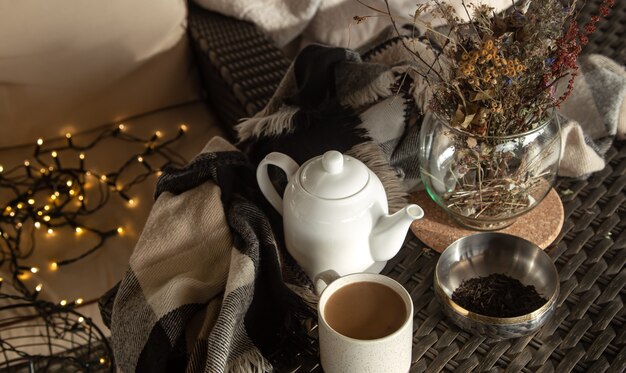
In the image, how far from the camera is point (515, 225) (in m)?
0.80

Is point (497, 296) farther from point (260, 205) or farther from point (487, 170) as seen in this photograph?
point (260, 205)

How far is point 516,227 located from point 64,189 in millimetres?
656

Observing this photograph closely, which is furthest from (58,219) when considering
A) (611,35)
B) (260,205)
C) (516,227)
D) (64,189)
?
(611,35)

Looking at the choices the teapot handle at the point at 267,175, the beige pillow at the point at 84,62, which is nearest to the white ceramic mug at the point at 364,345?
the teapot handle at the point at 267,175

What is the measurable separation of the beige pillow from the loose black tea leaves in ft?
2.10

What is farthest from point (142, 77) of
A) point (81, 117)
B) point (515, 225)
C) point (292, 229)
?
point (515, 225)

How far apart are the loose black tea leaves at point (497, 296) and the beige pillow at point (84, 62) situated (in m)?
0.64

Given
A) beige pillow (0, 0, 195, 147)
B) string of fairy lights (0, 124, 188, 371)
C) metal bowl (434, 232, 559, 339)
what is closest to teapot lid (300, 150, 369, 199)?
Answer: metal bowl (434, 232, 559, 339)

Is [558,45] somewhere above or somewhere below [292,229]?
above

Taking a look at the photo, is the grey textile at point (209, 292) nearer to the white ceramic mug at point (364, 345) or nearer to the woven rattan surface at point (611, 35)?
the white ceramic mug at point (364, 345)

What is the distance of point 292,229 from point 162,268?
14cm

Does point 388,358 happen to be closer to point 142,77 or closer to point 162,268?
point 162,268

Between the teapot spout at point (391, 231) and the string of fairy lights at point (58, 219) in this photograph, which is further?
the string of fairy lights at point (58, 219)

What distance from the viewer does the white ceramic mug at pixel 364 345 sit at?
23.4 inches
